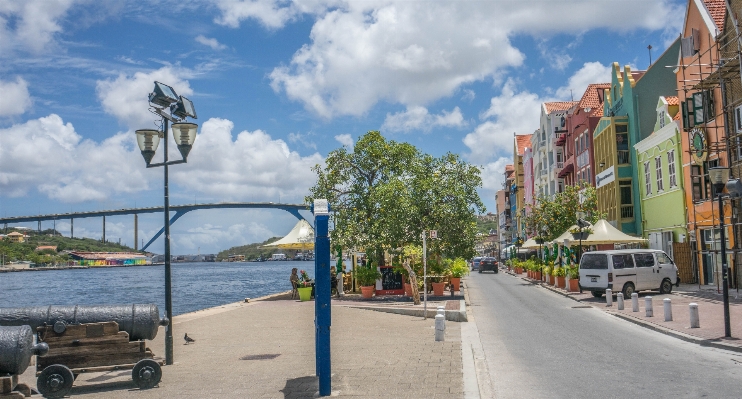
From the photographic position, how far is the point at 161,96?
12617 mm

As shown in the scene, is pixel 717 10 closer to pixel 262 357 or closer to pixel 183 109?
pixel 183 109

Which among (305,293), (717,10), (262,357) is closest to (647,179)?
(717,10)

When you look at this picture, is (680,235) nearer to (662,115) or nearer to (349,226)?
(662,115)

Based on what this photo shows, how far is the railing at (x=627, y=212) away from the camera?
4074 centimetres

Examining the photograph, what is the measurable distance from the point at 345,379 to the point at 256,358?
297 cm

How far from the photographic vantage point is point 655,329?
1625cm

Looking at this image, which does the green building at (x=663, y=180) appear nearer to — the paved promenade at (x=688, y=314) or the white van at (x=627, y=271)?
the paved promenade at (x=688, y=314)

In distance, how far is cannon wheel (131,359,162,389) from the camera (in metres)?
9.77

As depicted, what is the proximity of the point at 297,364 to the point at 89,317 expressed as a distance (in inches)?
133

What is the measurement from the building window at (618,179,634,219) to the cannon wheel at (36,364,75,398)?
119ft

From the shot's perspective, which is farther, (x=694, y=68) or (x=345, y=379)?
(x=694, y=68)

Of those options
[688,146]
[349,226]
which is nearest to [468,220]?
[349,226]

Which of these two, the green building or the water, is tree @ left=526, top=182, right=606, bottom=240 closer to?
the green building

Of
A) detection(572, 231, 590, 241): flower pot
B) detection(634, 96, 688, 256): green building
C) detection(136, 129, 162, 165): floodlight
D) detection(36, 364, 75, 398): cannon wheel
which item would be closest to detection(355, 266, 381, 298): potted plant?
detection(572, 231, 590, 241): flower pot
